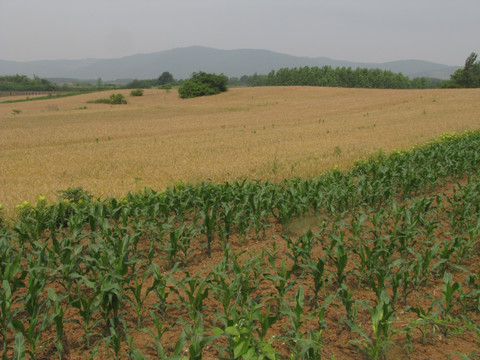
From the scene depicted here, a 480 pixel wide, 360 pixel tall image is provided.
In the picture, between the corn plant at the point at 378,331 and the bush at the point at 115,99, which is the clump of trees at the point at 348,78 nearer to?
the bush at the point at 115,99

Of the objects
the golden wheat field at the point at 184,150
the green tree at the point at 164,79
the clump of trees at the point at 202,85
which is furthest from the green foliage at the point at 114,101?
the green tree at the point at 164,79

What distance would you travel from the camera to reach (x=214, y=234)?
5.79m

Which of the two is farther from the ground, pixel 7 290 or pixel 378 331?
pixel 7 290

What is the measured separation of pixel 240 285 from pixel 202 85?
158ft

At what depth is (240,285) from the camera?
358 centimetres

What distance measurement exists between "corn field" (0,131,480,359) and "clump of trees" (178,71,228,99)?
44075 millimetres

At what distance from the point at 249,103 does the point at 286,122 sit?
52.5ft

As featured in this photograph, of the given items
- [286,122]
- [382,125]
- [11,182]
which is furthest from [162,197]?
[286,122]

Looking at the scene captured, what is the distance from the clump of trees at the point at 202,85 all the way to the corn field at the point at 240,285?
4408 centimetres

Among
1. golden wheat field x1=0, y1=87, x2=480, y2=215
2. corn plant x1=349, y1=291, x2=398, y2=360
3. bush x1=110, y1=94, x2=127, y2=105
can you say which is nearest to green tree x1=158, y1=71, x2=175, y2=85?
bush x1=110, y1=94, x2=127, y2=105

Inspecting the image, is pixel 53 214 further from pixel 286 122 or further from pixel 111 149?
pixel 286 122

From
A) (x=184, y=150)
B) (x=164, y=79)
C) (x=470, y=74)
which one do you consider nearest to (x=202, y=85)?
(x=184, y=150)

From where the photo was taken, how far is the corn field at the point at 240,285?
A: 2953mm

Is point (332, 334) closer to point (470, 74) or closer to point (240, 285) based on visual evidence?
point (240, 285)
